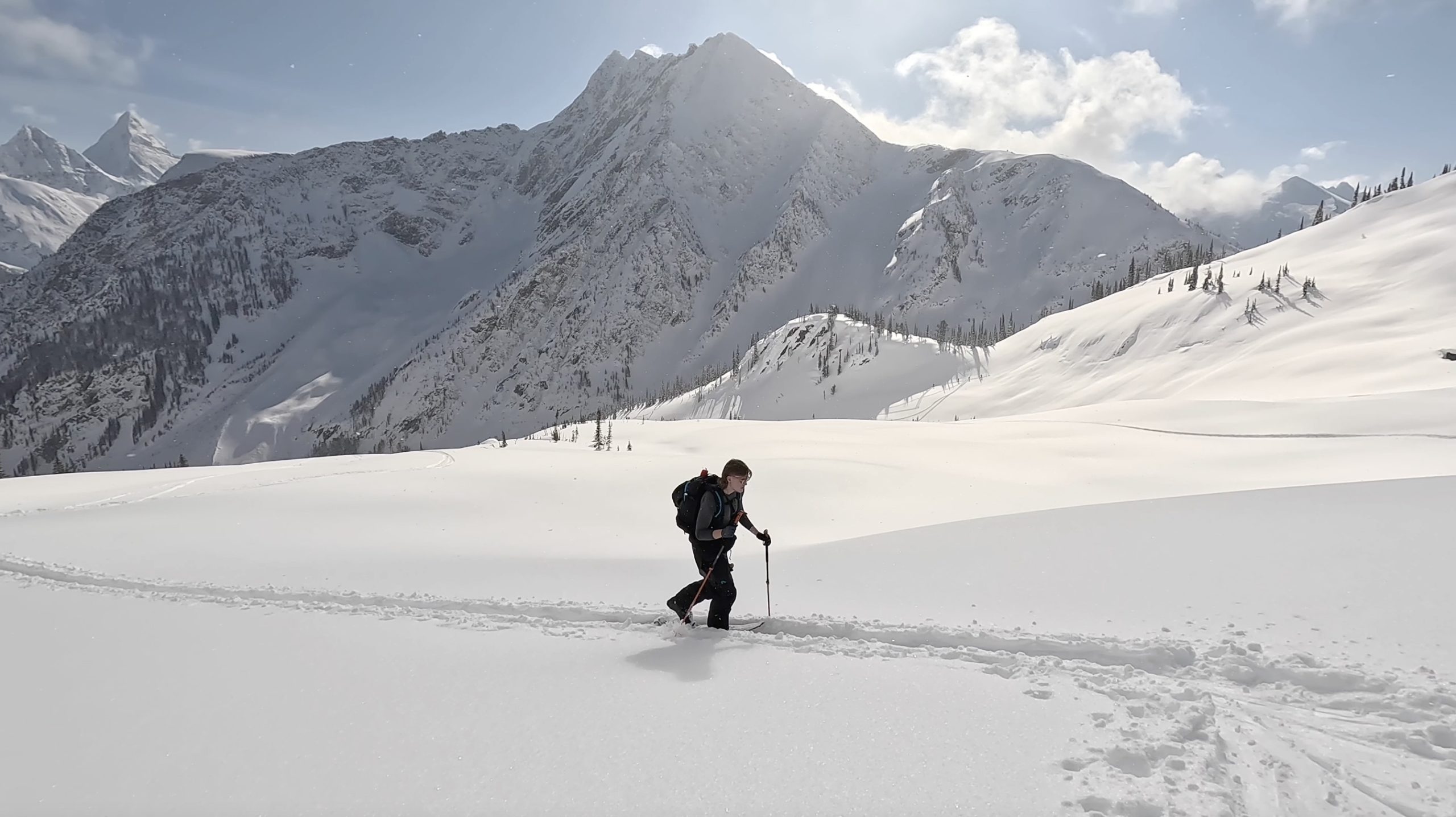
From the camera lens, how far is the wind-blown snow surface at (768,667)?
3.90 m

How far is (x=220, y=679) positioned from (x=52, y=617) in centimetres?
382

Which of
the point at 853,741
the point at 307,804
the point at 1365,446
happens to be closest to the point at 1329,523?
the point at 853,741

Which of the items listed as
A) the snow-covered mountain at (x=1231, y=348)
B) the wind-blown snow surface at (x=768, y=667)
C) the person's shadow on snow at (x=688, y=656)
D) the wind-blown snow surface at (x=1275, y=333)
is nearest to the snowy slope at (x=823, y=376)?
the snow-covered mountain at (x=1231, y=348)

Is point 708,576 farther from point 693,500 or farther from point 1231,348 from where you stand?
point 1231,348

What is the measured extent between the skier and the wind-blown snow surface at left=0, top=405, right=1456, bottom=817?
0.43 metres

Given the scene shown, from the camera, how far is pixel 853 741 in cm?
433

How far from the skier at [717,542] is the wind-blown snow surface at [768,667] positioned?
1.40 ft

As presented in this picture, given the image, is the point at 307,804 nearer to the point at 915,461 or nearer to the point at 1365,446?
the point at 915,461

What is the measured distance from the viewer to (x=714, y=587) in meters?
7.02

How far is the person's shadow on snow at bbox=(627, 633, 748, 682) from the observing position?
5.69 meters

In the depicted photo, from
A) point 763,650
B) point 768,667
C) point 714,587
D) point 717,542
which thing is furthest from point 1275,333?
point 768,667

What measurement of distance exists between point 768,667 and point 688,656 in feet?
2.92

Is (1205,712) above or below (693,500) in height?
below

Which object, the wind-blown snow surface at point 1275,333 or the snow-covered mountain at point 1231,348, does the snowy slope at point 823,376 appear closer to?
the snow-covered mountain at point 1231,348
